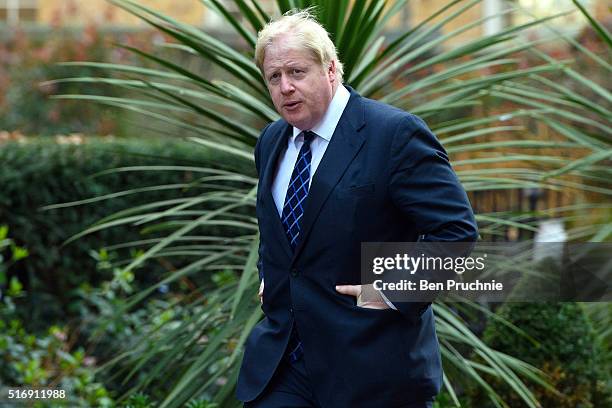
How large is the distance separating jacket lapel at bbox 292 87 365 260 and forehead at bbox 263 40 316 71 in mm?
195

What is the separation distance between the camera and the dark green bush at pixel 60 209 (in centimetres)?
687

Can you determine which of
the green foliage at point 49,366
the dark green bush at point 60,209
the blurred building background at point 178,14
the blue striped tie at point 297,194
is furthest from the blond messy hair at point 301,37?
the blurred building background at point 178,14

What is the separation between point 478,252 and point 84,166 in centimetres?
340

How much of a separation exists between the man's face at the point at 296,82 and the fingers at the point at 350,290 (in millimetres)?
463

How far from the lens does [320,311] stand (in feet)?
9.18

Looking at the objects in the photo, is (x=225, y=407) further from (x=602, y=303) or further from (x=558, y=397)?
(x=602, y=303)

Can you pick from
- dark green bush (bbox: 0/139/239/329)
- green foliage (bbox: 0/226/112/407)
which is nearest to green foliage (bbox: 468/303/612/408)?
green foliage (bbox: 0/226/112/407)

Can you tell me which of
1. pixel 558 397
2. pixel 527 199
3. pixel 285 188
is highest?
pixel 285 188

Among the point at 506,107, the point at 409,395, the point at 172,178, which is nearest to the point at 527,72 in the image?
the point at 409,395

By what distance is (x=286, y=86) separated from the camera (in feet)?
9.31

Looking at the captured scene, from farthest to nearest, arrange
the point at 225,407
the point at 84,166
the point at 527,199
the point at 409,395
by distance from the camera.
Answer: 1. the point at 527,199
2. the point at 84,166
3. the point at 225,407
4. the point at 409,395

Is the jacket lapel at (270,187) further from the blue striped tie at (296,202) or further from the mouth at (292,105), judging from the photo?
the mouth at (292,105)

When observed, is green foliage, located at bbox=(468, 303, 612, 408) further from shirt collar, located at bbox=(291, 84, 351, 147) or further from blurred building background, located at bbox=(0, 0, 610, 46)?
blurred building background, located at bbox=(0, 0, 610, 46)

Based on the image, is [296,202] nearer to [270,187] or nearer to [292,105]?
[270,187]
